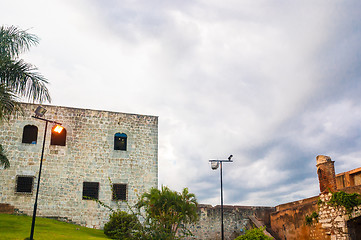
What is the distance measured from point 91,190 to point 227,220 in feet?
30.7

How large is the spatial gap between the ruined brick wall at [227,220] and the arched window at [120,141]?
21.8 ft

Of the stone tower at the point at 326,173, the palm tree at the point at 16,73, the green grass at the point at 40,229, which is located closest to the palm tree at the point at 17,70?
the palm tree at the point at 16,73

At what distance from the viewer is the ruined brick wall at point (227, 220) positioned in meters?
22.6

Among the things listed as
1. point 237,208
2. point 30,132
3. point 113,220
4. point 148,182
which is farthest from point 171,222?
point 30,132

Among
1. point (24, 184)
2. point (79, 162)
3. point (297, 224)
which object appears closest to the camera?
point (297, 224)

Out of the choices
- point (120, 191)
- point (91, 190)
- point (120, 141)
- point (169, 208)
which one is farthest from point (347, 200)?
point (91, 190)

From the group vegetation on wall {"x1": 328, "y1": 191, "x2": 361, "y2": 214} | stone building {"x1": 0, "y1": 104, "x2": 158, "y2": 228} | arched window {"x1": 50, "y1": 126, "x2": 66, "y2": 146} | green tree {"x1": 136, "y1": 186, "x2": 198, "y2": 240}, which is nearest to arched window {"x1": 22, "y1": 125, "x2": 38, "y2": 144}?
stone building {"x1": 0, "y1": 104, "x2": 158, "y2": 228}

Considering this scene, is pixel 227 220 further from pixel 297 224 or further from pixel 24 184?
pixel 24 184

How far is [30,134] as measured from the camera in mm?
21766

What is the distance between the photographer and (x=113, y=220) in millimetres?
19281

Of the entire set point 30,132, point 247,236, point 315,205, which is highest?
point 30,132

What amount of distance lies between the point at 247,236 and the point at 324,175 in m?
5.02

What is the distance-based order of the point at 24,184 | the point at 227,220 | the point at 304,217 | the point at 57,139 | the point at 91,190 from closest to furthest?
the point at 304,217, the point at 24,184, the point at 91,190, the point at 57,139, the point at 227,220

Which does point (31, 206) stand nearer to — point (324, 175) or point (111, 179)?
point (111, 179)
